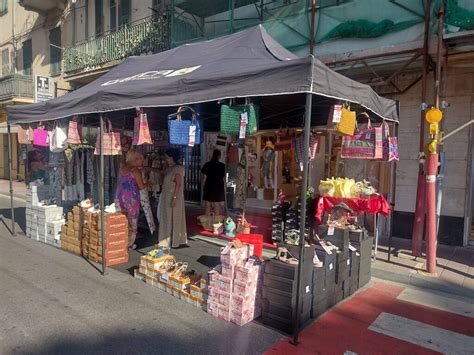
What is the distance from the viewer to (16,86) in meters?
17.5

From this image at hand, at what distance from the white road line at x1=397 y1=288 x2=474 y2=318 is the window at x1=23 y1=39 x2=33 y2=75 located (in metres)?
20.4

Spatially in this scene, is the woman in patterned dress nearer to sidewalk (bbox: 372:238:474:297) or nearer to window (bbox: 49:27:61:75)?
sidewalk (bbox: 372:238:474:297)

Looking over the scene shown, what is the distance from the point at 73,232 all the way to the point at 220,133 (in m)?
3.07

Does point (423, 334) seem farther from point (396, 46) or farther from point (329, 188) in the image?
point (396, 46)

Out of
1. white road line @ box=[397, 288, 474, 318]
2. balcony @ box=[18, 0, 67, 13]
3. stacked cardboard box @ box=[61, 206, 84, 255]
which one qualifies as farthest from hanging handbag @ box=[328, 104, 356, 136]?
balcony @ box=[18, 0, 67, 13]

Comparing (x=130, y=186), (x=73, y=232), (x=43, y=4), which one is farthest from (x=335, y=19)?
(x=43, y=4)

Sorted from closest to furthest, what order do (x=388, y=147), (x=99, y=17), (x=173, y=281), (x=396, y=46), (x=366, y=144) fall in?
(x=173, y=281) < (x=366, y=144) < (x=388, y=147) < (x=396, y=46) < (x=99, y=17)

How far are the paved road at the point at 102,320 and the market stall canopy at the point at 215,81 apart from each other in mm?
2353

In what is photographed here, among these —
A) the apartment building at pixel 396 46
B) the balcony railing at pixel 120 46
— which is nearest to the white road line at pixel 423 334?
the apartment building at pixel 396 46

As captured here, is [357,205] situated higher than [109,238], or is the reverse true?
[357,205]

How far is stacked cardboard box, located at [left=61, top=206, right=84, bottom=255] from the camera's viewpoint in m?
6.18

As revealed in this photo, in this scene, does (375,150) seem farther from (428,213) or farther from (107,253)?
(107,253)

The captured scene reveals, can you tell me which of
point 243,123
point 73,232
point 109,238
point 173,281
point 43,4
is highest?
point 43,4

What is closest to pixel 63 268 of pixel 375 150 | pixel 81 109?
pixel 81 109
